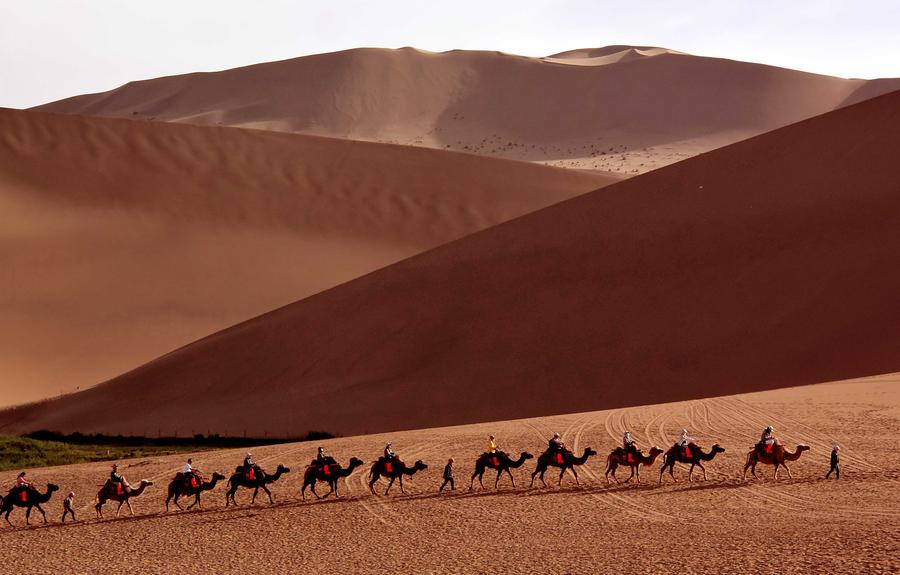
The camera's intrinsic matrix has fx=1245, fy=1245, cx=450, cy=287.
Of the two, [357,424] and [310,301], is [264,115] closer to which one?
[310,301]

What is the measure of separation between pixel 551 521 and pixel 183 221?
229 ft

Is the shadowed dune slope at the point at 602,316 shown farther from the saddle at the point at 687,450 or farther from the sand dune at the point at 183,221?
the saddle at the point at 687,450

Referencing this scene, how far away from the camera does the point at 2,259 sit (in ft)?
253

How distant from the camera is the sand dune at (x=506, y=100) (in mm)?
150750

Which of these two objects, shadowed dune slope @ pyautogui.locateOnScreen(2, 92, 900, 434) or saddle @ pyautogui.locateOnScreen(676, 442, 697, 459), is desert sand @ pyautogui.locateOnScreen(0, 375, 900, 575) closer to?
saddle @ pyautogui.locateOnScreen(676, 442, 697, 459)

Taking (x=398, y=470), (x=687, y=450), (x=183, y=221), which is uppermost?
(x=183, y=221)

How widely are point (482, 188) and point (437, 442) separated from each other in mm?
63319

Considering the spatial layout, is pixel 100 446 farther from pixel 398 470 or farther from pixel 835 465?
pixel 835 465

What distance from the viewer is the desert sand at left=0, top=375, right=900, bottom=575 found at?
736 inches

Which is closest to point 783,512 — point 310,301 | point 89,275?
point 310,301

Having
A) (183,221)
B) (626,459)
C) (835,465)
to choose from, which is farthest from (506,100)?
(835,465)

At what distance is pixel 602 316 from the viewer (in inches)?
2085

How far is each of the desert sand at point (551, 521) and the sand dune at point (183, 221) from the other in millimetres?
38833

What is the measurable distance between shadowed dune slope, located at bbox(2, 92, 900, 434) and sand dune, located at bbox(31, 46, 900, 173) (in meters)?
76.0
